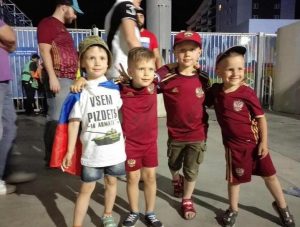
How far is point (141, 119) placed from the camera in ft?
9.23

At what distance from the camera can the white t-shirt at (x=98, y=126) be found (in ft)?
8.39

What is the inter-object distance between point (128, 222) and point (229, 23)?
81424 mm

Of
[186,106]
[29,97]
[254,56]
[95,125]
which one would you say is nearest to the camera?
[95,125]

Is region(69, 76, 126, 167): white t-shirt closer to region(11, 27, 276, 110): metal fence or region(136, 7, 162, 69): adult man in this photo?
region(136, 7, 162, 69): adult man

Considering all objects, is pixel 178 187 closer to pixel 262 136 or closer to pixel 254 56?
pixel 262 136

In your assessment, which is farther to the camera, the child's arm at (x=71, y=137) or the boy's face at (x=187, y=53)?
the boy's face at (x=187, y=53)

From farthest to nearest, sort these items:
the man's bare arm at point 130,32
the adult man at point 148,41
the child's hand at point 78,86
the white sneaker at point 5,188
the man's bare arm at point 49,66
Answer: the man's bare arm at point 49,66
the adult man at point 148,41
the white sneaker at point 5,188
the man's bare arm at point 130,32
the child's hand at point 78,86

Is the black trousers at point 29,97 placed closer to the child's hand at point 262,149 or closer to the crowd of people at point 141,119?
the crowd of people at point 141,119

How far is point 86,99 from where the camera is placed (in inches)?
101

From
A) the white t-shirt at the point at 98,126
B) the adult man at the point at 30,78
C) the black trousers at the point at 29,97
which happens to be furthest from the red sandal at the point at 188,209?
the black trousers at the point at 29,97

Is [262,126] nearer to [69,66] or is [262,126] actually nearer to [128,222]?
[128,222]

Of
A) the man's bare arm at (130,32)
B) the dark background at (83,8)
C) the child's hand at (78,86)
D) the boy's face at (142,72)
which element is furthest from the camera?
the dark background at (83,8)

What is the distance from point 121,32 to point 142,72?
537mm

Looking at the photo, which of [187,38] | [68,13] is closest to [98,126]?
[187,38]
